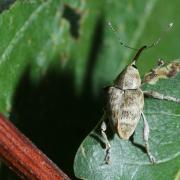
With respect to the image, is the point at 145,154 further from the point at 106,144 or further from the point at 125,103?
the point at 125,103

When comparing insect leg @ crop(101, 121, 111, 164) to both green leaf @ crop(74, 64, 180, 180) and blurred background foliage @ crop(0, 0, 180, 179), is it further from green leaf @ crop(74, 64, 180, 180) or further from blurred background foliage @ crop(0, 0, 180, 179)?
blurred background foliage @ crop(0, 0, 180, 179)

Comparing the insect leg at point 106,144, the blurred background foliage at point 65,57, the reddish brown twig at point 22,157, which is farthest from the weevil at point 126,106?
the blurred background foliage at point 65,57

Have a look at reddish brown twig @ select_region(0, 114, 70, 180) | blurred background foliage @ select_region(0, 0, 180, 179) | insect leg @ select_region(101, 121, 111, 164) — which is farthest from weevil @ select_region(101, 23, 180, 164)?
blurred background foliage @ select_region(0, 0, 180, 179)

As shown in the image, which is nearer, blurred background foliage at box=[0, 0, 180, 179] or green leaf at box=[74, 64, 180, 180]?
green leaf at box=[74, 64, 180, 180]

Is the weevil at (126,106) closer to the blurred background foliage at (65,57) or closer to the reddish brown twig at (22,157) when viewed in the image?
the reddish brown twig at (22,157)

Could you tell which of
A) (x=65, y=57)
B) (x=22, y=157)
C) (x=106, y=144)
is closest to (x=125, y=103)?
(x=106, y=144)
